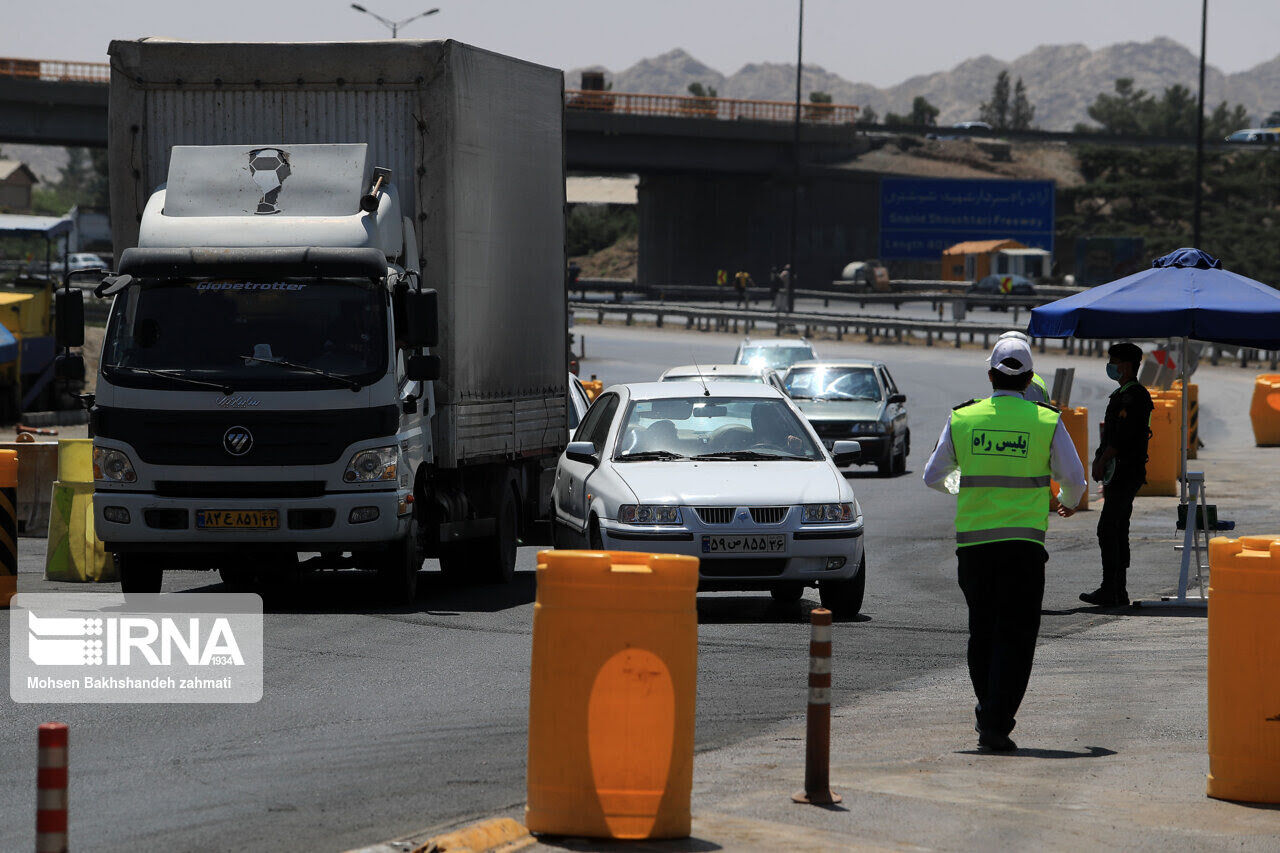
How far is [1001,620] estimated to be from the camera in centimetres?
860

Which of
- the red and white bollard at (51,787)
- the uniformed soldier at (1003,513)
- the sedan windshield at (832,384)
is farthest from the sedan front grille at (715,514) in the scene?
the sedan windshield at (832,384)

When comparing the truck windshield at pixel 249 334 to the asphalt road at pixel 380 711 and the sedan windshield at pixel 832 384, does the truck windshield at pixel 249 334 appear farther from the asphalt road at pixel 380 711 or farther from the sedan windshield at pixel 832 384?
the sedan windshield at pixel 832 384

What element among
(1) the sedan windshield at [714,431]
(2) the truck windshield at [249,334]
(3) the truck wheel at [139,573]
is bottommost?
(3) the truck wheel at [139,573]

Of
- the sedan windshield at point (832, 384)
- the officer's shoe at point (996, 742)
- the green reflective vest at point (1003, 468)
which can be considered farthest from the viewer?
the sedan windshield at point (832, 384)

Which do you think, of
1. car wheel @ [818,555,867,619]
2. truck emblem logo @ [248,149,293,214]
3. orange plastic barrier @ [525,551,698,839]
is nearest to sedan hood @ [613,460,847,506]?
car wheel @ [818,555,867,619]

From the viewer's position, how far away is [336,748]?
8281 mm

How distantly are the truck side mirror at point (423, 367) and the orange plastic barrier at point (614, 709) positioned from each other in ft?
21.6

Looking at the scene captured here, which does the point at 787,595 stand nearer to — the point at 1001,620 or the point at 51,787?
the point at 1001,620

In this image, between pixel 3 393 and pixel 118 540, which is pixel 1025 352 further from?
pixel 3 393

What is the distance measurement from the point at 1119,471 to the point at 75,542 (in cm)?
794

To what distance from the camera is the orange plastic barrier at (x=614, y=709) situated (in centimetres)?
641

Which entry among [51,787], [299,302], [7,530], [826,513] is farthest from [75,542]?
[51,787]

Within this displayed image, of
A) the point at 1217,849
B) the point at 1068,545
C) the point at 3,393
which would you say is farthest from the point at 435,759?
the point at 3,393

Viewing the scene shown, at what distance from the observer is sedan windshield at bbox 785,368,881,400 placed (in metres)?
28.1
